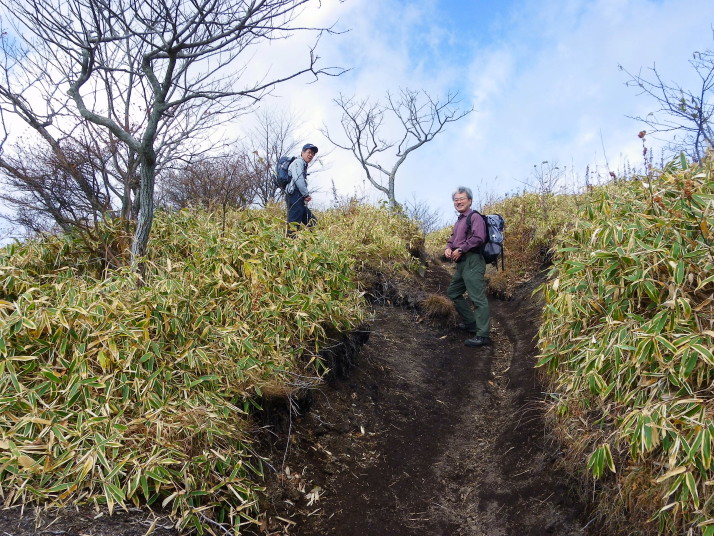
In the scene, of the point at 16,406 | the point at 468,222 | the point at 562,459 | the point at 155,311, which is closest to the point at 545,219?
the point at 468,222

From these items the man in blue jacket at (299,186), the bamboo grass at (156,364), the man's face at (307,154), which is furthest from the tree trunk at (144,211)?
the man's face at (307,154)

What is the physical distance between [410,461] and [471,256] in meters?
3.17

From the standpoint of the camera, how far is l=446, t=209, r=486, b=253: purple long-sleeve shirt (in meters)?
6.49

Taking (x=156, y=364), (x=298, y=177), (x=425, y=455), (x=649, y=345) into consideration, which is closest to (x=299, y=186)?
(x=298, y=177)

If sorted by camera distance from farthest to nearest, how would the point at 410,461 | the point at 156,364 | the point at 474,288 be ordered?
the point at 474,288
the point at 410,461
the point at 156,364

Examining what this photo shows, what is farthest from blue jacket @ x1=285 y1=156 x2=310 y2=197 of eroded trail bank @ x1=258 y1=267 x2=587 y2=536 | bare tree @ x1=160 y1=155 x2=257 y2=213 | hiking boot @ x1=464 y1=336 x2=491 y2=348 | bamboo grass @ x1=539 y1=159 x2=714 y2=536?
bamboo grass @ x1=539 y1=159 x2=714 y2=536

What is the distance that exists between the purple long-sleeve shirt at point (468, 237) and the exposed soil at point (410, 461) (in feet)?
4.88

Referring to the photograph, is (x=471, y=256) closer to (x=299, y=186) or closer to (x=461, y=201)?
(x=461, y=201)

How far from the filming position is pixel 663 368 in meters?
2.82

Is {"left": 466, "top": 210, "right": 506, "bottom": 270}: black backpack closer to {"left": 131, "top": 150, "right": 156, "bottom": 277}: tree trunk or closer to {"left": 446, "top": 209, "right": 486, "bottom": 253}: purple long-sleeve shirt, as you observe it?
{"left": 446, "top": 209, "right": 486, "bottom": 253}: purple long-sleeve shirt

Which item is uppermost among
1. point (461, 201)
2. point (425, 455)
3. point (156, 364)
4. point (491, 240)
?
point (461, 201)

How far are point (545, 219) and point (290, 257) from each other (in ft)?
24.9

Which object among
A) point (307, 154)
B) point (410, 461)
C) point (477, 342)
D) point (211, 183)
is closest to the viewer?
point (410, 461)

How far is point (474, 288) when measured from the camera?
661cm
